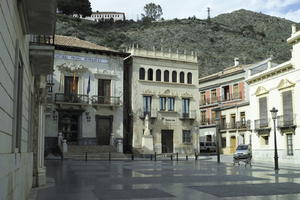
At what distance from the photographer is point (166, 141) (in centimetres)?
4119

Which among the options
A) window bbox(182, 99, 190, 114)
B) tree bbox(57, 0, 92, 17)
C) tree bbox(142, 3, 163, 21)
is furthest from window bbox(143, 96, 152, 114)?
tree bbox(142, 3, 163, 21)

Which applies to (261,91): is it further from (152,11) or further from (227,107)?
(152,11)

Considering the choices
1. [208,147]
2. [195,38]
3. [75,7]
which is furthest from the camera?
[75,7]

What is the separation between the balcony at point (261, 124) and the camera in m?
32.3

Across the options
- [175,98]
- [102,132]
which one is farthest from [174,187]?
[175,98]

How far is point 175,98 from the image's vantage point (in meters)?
42.0

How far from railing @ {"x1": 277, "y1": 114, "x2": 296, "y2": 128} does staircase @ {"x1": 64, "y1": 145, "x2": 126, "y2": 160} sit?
14.6m

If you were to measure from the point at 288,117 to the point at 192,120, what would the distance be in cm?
1484

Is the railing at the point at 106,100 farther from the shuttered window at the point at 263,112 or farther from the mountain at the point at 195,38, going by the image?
the mountain at the point at 195,38

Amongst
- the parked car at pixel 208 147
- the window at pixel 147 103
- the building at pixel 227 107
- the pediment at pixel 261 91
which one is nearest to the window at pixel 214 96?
the building at pixel 227 107

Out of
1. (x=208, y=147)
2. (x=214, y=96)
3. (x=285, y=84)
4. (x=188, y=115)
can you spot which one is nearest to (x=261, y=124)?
(x=285, y=84)

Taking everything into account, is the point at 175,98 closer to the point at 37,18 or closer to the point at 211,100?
the point at 211,100

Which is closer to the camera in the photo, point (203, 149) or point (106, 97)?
point (106, 97)

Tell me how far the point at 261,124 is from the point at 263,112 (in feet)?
3.63
